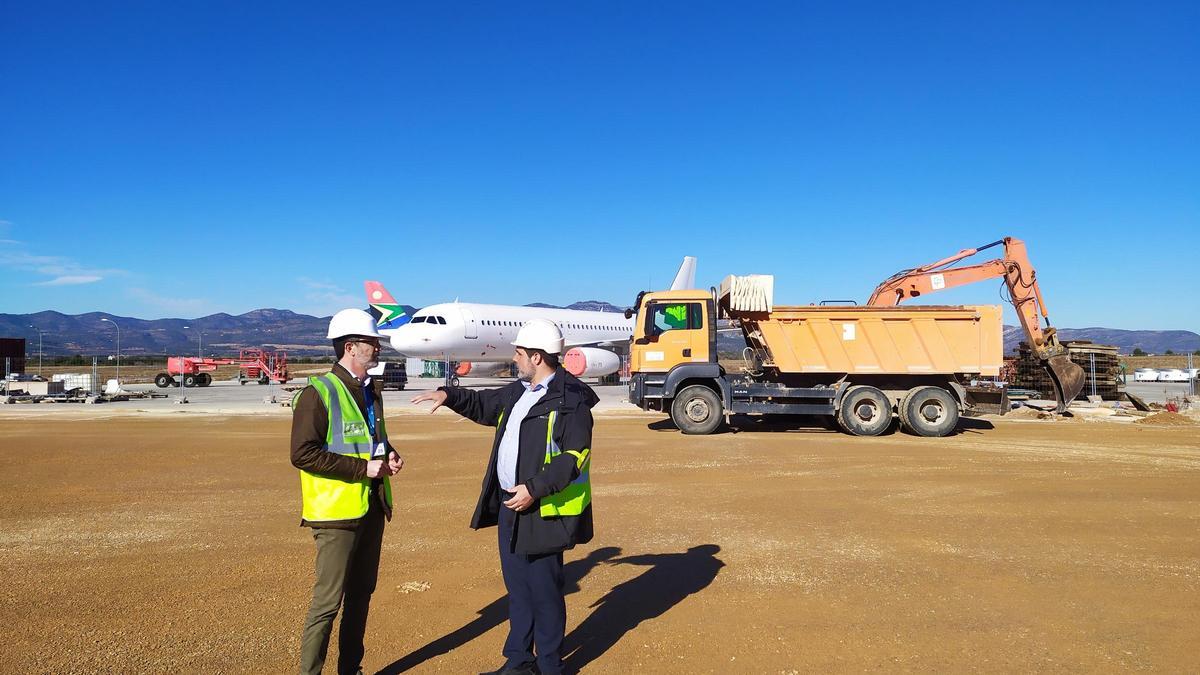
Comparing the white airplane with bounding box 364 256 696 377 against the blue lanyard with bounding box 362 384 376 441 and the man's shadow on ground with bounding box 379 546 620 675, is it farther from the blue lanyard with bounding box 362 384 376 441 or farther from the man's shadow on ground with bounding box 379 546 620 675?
the blue lanyard with bounding box 362 384 376 441

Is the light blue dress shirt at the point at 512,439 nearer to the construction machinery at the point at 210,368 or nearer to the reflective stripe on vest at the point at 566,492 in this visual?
the reflective stripe on vest at the point at 566,492

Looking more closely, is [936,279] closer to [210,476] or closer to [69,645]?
[210,476]

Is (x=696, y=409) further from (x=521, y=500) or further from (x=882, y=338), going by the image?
(x=521, y=500)

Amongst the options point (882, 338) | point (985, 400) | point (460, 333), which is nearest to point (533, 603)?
point (882, 338)

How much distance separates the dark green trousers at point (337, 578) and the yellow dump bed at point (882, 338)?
497 inches

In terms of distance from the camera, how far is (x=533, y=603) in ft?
12.9

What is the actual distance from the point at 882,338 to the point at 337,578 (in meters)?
13.8

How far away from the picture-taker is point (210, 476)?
10398 mm

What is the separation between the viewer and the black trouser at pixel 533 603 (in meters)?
3.86

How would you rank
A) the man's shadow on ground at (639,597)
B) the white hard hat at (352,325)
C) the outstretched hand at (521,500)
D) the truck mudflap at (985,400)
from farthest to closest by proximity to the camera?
the truck mudflap at (985,400) < the man's shadow on ground at (639,597) < the white hard hat at (352,325) < the outstretched hand at (521,500)

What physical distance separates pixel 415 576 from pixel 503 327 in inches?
1068

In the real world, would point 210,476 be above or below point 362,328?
below

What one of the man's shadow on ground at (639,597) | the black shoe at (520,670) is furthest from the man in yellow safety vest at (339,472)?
the man's shadow on ground at (639,597)

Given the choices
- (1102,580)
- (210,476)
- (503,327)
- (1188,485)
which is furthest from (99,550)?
(503,327)
